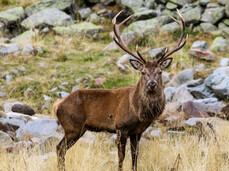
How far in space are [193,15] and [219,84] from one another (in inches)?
237

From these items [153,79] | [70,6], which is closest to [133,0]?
[70,6]

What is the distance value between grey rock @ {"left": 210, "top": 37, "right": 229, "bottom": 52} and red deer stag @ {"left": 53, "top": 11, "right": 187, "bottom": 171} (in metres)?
7.16

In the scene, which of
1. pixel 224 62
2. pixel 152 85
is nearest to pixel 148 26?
pixel 224 62

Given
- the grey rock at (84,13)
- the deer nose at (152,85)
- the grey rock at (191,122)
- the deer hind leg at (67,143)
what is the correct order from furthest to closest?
the grey rock at (84,13)
the grey rock at (191,122)
the deer hind leg at (67,143)
the deer nose at (152,85)

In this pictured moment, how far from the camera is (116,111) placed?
16.5 ft

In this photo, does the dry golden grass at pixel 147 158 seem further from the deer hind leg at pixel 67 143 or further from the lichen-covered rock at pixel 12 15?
the lichen-covered rock at pixel 12 15

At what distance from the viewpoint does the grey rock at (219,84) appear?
827cm

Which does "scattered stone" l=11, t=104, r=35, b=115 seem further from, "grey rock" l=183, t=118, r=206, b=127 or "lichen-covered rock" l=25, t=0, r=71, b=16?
"lichen-covered rock" l=25, t=0, r=71, b=16

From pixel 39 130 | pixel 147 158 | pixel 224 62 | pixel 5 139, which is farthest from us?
pixel 224 62

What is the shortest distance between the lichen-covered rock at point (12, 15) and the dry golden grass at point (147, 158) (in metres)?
10.2

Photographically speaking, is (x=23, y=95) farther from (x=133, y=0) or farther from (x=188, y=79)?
(x=133, y=0)

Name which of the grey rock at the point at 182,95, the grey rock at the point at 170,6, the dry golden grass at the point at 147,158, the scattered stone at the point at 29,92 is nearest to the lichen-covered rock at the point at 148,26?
the grey rock at the point at 170,6

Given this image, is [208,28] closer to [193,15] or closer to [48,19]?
[193,15]

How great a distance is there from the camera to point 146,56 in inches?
447
